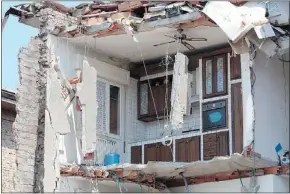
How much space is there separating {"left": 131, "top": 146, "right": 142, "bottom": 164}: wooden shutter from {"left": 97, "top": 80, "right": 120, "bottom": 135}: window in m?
0.53

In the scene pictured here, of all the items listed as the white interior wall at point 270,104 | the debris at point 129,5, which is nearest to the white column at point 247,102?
the white interior wall at point 270,104

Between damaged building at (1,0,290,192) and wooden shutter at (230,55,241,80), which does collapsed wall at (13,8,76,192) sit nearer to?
damaged building at (1,0,290,192)

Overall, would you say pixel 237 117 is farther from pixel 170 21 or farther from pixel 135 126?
pixel 135 126

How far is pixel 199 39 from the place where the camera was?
19125 mm

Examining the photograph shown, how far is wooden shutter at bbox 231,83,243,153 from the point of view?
59.8 feet

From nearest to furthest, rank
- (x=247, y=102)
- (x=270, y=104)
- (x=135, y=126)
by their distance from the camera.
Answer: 1. (x=247, y=102)
2. (x=270, y=104)
3. (x=135, y=126)

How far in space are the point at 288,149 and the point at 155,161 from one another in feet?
9.25

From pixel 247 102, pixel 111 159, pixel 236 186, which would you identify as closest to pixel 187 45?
pixel 247 102

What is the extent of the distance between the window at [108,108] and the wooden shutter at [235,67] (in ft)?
9.67

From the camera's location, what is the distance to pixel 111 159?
1928 centimetres

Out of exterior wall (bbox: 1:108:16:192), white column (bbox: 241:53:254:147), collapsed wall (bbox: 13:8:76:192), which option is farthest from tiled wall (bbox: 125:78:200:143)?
exterior wall (bbox: 1:108:16:192)

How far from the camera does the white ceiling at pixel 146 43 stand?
1875 cm

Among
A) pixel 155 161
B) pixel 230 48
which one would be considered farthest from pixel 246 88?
pixel 155 161

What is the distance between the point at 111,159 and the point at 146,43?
8.53 feet
